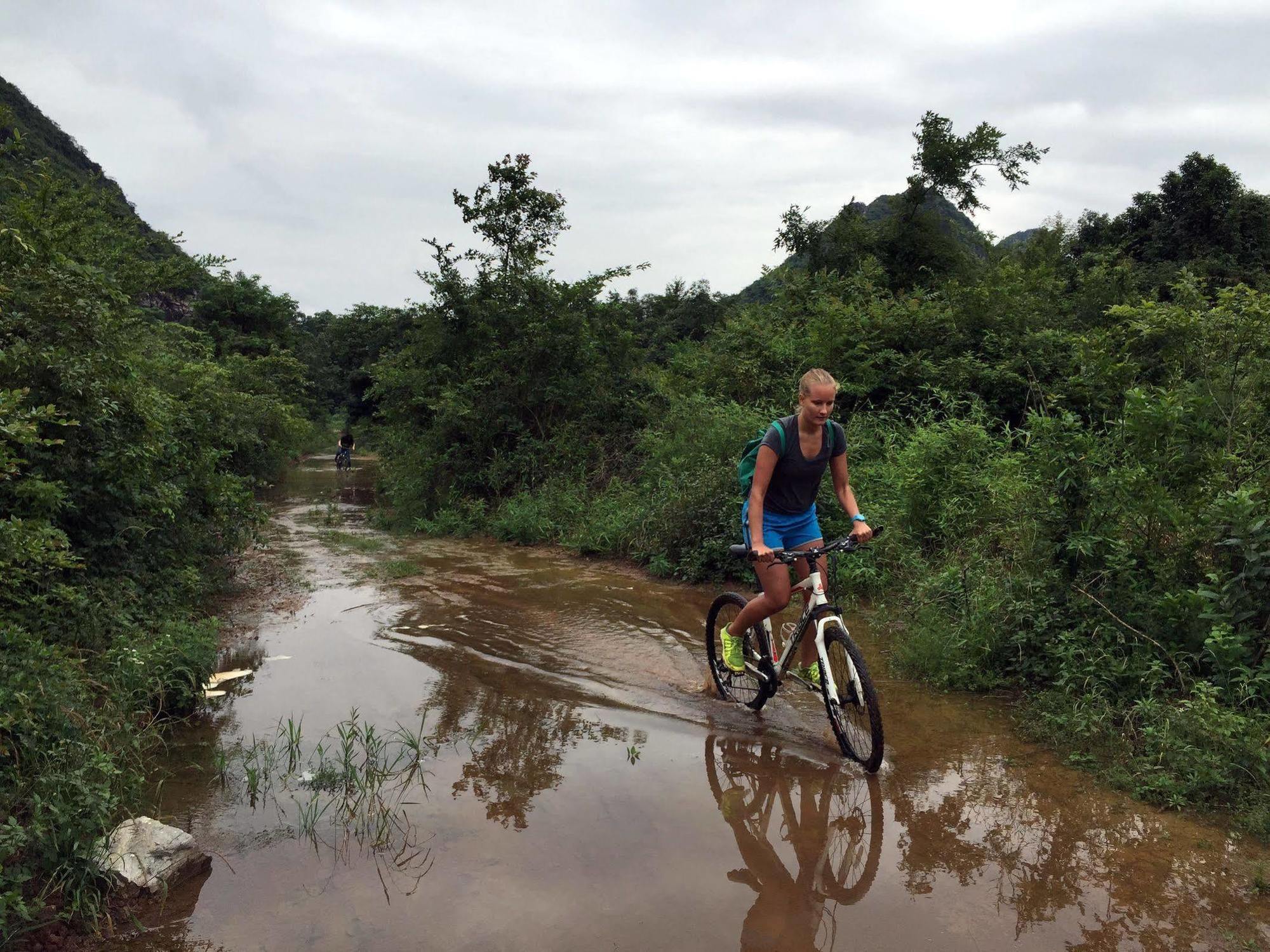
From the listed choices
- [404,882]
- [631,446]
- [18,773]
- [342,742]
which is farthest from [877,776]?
[631,446]

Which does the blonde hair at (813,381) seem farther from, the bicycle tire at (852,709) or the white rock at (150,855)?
the white rock at (150,855)

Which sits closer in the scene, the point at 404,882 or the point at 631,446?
the point at 404,882

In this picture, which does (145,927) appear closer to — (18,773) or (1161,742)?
(18,773)

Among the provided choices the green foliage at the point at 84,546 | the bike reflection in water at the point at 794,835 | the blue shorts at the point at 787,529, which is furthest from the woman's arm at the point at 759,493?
the green foliage at the point at 84,546

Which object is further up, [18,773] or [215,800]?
[18,773]

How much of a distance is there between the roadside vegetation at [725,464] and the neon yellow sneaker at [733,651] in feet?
4.90

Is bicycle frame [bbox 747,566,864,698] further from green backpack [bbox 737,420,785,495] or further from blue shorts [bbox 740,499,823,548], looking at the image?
green backpack [bbox 737,420,785,495]

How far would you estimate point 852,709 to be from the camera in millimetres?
4688

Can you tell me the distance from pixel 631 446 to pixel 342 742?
10581 mm

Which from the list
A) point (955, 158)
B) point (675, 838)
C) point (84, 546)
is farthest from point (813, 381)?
point (955, 158)

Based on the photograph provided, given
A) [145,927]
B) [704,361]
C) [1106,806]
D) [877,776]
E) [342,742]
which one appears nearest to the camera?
[145,927]

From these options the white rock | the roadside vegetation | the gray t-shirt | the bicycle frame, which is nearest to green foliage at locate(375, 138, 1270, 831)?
the roadside vegetation

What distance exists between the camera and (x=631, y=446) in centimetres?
1522

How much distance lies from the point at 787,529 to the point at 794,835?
5.81 feet
